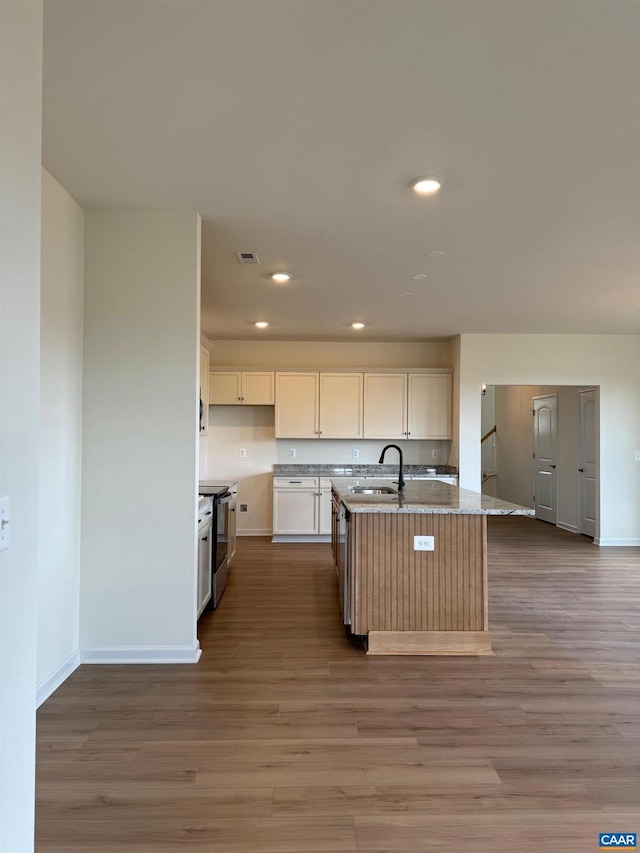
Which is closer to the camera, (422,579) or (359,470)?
(422,579)

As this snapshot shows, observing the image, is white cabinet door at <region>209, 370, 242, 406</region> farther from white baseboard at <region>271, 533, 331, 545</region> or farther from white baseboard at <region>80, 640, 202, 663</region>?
white baseboard at <region>80, 640, 202, 663</region>

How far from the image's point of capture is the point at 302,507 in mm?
6484

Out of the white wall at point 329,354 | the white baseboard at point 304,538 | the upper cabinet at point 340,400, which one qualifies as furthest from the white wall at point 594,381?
the white baseboard at point 304,538

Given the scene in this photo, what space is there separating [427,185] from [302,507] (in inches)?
179

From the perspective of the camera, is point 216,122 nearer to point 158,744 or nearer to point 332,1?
point 332,1

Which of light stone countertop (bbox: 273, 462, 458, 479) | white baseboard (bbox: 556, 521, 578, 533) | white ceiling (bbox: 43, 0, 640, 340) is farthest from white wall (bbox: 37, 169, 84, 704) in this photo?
white baseboard (bbox: 556, 521, 578, 533)

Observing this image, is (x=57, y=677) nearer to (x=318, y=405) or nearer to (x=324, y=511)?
(x=324, y=511)

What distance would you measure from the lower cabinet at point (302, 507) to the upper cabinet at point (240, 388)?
3.86 feet

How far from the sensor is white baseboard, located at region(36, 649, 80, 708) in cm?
257

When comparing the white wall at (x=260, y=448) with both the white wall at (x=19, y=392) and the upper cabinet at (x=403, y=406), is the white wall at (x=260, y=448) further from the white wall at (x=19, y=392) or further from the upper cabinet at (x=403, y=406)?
the white wall at (x=19, y=392)

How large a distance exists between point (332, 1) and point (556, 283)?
3.56 metres

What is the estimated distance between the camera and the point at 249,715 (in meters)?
2.47

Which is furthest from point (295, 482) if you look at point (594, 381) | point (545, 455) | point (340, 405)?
point (545, 455)

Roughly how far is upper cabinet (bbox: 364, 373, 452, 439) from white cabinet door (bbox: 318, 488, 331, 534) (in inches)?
38.1
